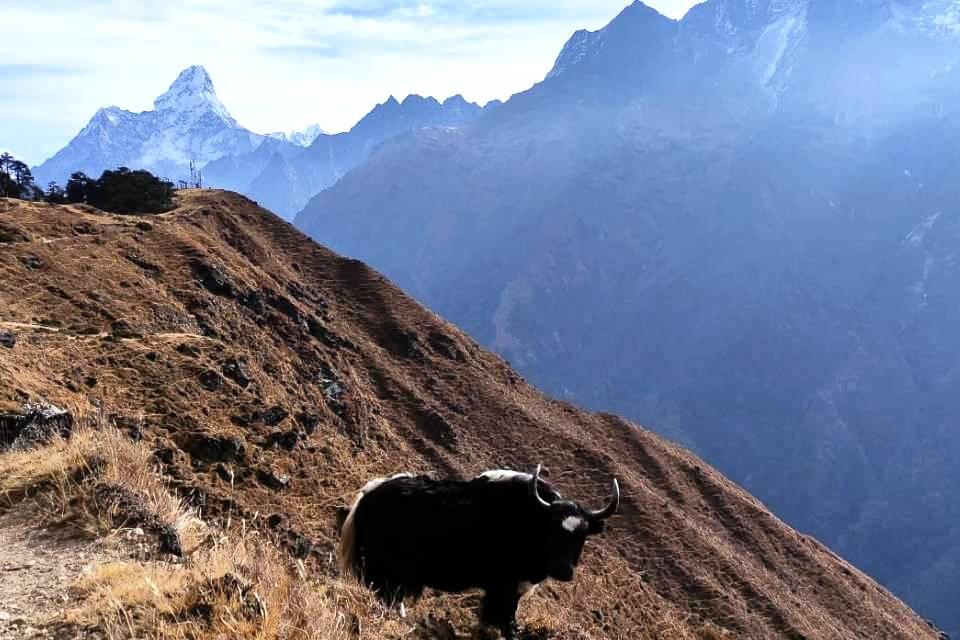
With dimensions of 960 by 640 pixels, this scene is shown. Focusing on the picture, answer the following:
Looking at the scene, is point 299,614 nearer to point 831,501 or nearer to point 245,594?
point 245,594

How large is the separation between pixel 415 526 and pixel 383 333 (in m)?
32.5

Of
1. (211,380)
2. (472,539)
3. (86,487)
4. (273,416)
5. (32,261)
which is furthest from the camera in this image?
(32,261)

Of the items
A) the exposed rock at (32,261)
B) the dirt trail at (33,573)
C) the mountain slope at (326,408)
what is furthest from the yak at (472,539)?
the exposed rock at (32,261)

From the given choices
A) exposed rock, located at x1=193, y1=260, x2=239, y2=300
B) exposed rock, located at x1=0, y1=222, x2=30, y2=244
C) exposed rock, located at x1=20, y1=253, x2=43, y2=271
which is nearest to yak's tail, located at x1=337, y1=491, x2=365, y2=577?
exposed rock, located at x1=20, y1=253, x2=43, y2=271

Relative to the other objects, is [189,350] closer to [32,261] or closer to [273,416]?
[273,416]

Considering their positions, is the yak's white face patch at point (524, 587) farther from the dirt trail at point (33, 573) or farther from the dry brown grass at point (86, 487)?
the dirt trail at point (33, 573)

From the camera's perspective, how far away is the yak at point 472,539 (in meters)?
9.38

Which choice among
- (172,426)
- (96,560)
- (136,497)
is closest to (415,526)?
(136,497)

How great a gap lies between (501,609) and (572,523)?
5.09ft

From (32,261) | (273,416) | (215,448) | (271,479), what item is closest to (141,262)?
(32,261)

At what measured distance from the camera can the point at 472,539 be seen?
9672 mm

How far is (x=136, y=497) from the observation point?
701cm

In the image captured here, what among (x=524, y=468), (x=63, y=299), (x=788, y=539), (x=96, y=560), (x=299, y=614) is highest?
(x=299, y=614)

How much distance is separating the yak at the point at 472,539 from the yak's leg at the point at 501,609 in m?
0.01
